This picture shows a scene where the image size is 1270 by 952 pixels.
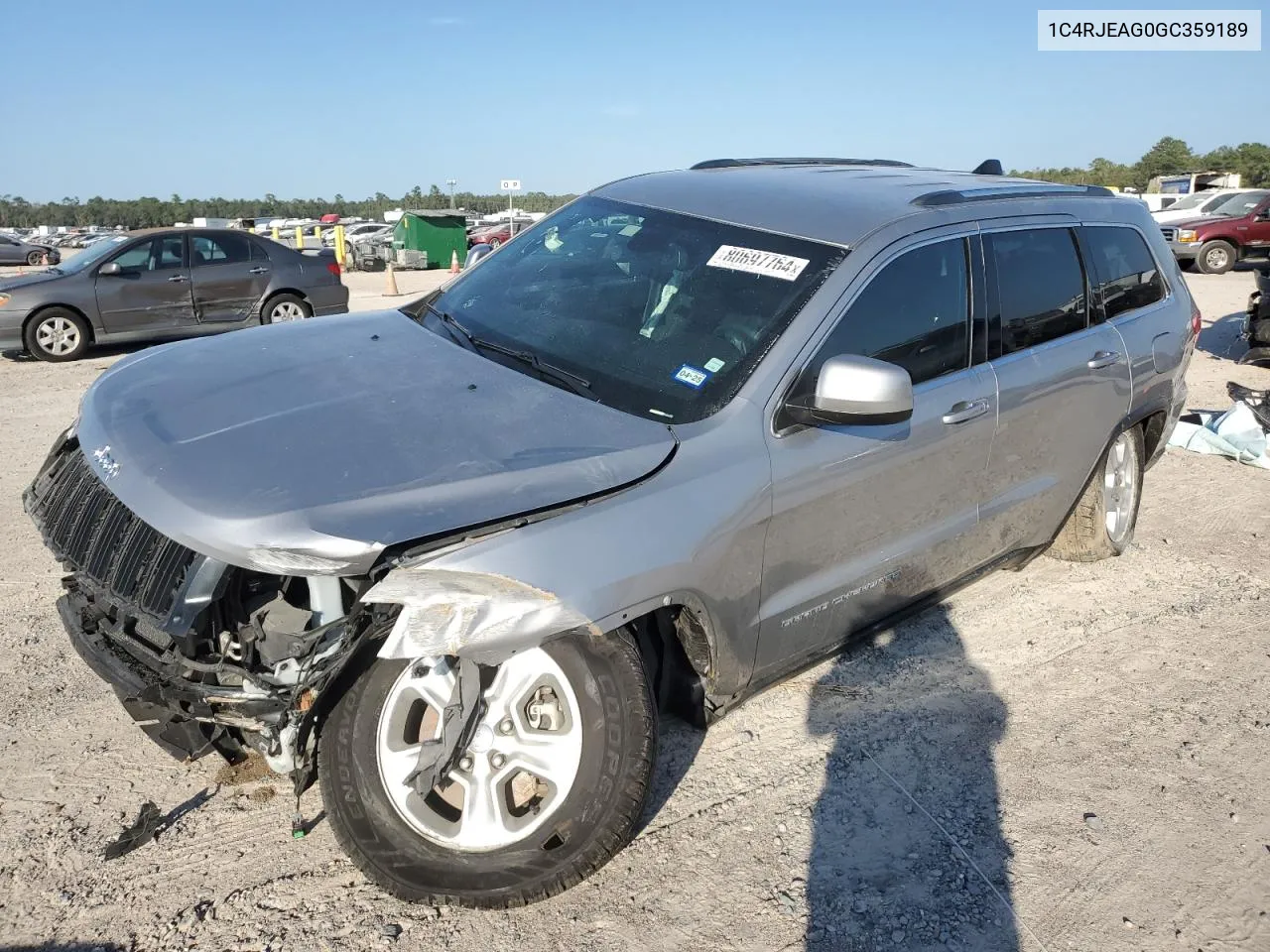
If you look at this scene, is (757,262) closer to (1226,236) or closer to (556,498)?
(556,498)

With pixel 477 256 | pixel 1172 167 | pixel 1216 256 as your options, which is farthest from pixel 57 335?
pixel 1172 167

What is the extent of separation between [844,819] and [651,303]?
5.89 ft

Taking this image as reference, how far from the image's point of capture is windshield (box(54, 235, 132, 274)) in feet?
34.8

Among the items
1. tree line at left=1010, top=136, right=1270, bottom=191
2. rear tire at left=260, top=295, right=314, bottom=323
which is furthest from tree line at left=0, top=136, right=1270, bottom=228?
rear tire at left=260, top=295, right=314, bottom=323

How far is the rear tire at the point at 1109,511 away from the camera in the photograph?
473 centimetres

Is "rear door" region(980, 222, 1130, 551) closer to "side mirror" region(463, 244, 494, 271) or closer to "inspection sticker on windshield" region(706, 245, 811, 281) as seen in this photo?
"inspection sticker on windshield" region(706, 245, 811, 281)

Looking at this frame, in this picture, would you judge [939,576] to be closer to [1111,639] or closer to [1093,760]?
[1093,760]

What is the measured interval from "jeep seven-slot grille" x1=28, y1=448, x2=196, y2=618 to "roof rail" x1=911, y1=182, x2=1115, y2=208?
274 centimetres

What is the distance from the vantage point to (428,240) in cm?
3103

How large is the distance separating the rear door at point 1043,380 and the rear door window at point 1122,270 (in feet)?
0.52

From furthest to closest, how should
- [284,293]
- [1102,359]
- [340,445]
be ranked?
[284,293] < [1102,359] < [340,445]

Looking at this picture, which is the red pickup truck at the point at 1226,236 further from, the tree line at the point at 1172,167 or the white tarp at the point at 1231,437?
the tree line at the point at 1172,167

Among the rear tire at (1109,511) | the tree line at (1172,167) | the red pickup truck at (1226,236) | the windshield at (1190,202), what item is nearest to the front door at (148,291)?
the rear tire at (1109,511)

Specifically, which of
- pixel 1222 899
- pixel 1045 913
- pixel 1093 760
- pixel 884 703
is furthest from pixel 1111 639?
pixel 1045 913
